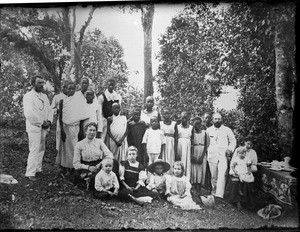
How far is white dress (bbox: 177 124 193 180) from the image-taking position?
518 centimetres

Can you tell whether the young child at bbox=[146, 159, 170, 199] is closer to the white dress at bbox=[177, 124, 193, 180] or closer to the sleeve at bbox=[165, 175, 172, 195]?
the sleeve at bbox=[165, 175, 172, 195]

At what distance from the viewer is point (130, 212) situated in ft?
16.5

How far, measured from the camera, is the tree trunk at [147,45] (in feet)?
17.0

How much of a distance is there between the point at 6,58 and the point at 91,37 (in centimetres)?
129

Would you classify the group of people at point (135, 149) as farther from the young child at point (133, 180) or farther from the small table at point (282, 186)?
the small table at point (282, 186)

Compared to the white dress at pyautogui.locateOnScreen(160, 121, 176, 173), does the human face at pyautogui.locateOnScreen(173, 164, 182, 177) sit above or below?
below

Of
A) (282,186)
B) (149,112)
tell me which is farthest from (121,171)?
(282,186)

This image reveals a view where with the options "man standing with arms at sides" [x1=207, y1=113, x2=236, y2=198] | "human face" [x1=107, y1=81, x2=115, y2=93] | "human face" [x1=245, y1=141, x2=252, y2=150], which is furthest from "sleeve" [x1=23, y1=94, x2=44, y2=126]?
"human face" [x1=245, y1=141, x2=252, y2=150]

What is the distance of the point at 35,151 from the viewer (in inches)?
207

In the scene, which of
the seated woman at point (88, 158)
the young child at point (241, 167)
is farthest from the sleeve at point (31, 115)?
the young child at point (241, 167)

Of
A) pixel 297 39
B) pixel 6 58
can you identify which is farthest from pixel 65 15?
pixel 297 39

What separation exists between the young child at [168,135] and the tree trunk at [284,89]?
151 centimetres

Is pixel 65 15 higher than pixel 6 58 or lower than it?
higher

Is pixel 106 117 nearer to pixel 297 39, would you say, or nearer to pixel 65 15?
pixel 65 15
